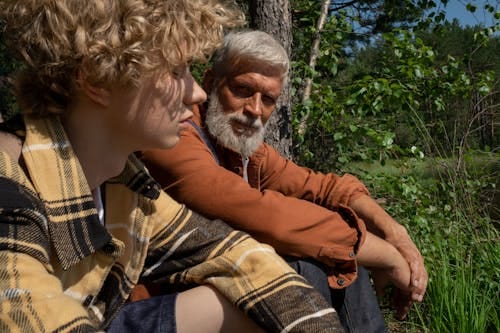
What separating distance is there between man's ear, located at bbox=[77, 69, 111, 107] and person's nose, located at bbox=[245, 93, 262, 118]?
127 centimetres

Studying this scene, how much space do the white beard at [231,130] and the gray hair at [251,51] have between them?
18 cm

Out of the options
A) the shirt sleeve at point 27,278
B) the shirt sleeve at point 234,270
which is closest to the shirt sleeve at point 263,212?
the shirt sleeve at point 234,270

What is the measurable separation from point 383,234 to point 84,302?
4.55 ft

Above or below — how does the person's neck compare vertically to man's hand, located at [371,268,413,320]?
above

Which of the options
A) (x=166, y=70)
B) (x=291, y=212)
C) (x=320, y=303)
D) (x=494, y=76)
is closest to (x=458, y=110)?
(x=494, y=76)

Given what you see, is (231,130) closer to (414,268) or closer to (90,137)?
(414,268)

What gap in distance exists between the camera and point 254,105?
2.62 metres

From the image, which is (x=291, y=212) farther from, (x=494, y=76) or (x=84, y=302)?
(x=494, y=76)

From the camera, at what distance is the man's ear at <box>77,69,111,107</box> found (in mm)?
1389

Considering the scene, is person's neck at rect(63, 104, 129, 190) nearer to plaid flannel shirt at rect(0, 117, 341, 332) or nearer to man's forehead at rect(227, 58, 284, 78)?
plaid flannel shirt at rect(0, 117, 341, 332)

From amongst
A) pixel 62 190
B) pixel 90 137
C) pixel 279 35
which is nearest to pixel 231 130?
pixel 90 137

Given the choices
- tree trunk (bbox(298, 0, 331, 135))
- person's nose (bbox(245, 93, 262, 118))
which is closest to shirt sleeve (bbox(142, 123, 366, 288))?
person's nose (bbox(245, 93, 262, 118))

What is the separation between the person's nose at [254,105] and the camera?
103 inches

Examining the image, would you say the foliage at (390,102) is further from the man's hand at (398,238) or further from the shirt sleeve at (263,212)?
the shirt sleeve at (263,212)
